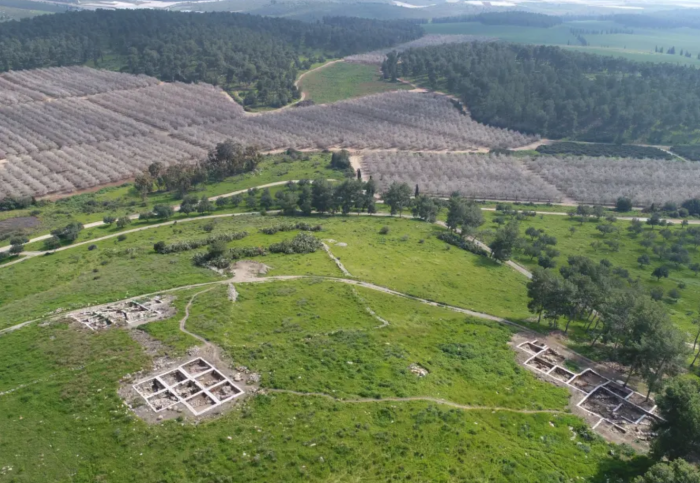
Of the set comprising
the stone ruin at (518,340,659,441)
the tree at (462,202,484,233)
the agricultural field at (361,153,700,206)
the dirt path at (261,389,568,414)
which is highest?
the dirt path at (261,389,568,414)

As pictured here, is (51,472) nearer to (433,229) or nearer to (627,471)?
(627,471)

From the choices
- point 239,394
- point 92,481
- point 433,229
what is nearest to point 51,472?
point 92,481

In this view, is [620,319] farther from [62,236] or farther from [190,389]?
[62,236]

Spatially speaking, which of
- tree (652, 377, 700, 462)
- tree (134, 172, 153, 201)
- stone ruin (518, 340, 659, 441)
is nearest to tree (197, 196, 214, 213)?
tree (134, 172, 153, 201)

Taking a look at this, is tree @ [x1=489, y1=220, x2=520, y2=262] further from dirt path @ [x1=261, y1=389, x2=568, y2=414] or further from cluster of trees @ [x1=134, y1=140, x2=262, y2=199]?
cluster of trees @ [x1=134, y1=140, x2=262, y2=199]

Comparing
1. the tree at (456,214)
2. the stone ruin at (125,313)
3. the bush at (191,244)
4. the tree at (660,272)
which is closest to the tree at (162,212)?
the bush at (191,244)

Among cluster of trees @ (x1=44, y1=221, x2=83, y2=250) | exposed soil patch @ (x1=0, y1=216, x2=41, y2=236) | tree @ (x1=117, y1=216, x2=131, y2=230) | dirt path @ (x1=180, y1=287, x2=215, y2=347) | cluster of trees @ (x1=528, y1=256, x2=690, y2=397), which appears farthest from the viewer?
tree @ (x1=117, y1=216, x2=131, y2=230)

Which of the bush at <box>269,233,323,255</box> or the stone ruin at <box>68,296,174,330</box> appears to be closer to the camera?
the stone ruin at <box>68,296,174,330</box>
